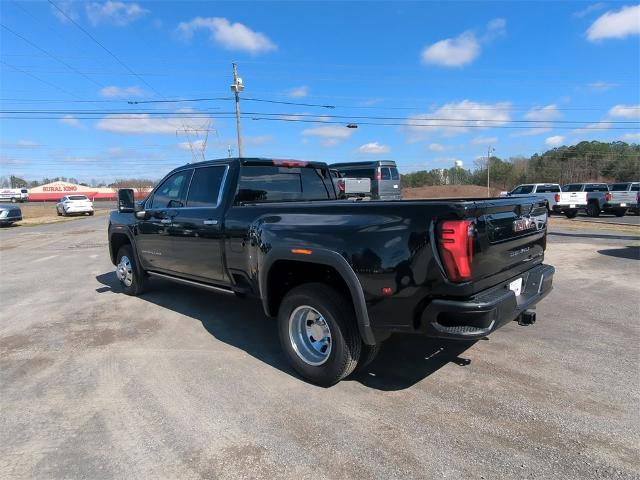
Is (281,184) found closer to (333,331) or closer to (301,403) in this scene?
(333,331)

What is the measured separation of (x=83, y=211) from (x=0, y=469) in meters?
36.0

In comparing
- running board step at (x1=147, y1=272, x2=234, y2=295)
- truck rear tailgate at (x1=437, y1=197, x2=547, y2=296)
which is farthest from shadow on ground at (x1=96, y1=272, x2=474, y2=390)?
truck rear tailgate at (x1=437, y1=197, x2=547, y2=296)

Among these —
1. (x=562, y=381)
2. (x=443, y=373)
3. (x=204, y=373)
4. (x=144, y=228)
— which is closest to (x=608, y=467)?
(x=562, y=381)

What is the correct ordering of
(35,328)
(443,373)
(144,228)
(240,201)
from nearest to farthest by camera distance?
(443,373) < (240,201) < (35,328) < (144,228)

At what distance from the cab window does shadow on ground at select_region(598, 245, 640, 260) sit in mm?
8607

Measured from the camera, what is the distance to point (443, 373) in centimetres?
387

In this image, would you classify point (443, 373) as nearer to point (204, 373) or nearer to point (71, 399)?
point (204, 373)

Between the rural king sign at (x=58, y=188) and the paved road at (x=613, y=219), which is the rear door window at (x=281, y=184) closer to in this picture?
the paved road at (x=613, y=219)

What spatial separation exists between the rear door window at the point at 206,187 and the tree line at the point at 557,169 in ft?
262

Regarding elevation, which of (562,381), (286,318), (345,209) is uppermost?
(345,209)

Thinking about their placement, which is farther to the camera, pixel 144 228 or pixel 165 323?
pixel 144 228

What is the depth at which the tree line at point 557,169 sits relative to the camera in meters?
78.4

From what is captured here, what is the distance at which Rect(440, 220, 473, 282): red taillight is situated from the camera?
2863 millimetres

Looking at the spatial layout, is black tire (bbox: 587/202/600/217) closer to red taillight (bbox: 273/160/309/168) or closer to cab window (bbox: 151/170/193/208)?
red taillight (bbox: 273/160/309/168)
